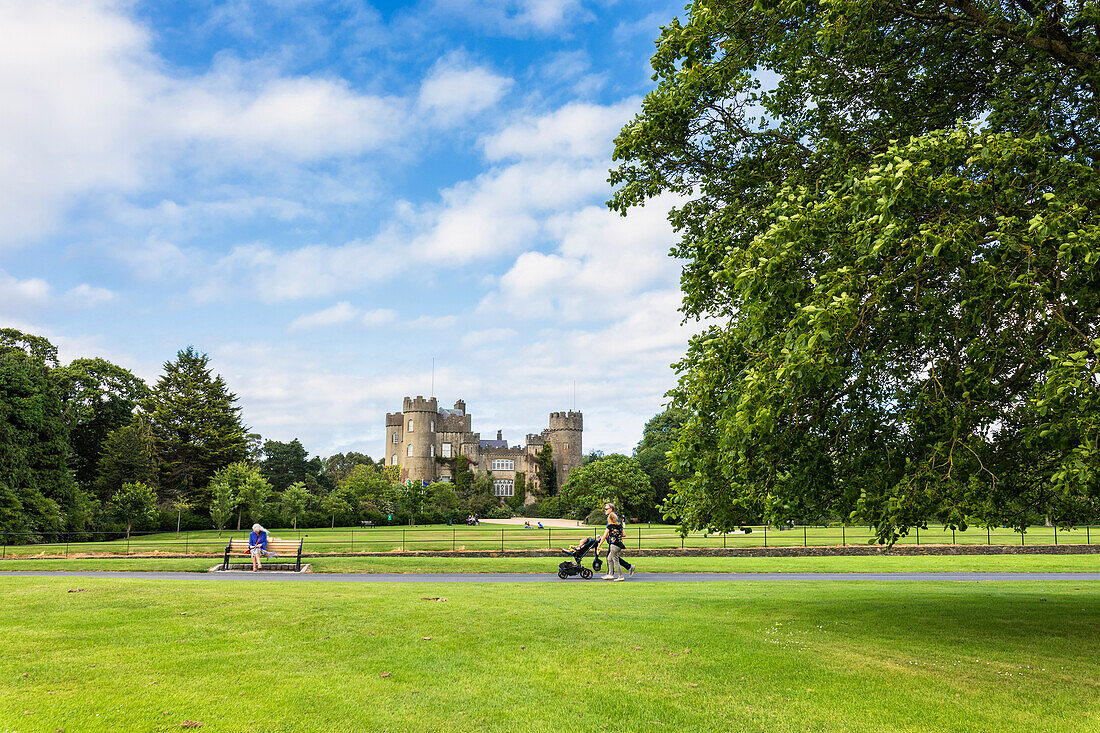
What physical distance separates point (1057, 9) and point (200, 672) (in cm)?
1192

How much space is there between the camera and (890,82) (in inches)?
391

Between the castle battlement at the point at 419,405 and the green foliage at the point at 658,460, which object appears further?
the castle battlement at the point at 419,405

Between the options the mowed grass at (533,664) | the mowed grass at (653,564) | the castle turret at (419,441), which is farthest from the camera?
the castle turret at (419,441)

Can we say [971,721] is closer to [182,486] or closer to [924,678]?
[924,678]

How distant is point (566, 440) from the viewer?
100438mm

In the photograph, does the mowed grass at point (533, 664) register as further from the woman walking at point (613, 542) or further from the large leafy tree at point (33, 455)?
the large leafy tree at point (33, 455)

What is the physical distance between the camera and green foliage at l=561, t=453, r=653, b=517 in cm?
5818

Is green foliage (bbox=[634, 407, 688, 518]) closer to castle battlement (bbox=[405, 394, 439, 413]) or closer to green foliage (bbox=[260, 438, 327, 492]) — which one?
castle battlement (bbox=[405, 394, 439, 413])

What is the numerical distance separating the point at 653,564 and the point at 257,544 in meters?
11.7

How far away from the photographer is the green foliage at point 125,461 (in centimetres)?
5359

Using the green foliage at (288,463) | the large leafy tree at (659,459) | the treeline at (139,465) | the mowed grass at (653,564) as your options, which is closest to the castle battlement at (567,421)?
the large leafy tree at (659,459)

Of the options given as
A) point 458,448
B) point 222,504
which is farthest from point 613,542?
point 458,448

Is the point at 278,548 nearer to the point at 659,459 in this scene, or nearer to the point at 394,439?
the point at 659,459

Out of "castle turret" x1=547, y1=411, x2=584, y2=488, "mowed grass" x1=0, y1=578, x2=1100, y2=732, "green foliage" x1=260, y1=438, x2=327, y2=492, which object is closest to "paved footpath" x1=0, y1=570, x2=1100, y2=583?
"mowed grass" x1=0, y1=578, x2=1100, y2=732
